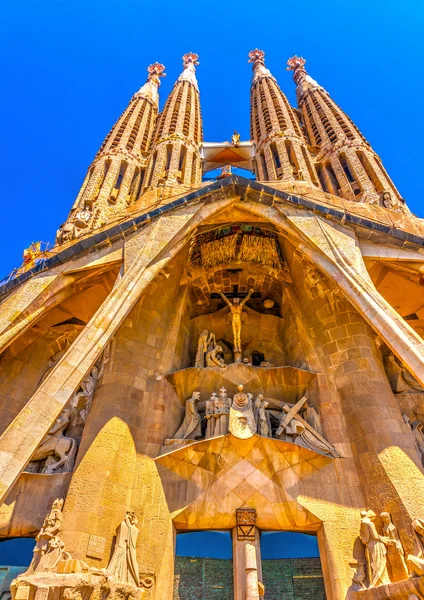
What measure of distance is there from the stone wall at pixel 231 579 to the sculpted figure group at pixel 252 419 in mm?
2098

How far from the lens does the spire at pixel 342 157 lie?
1877 centimetres

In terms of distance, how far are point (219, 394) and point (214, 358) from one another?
1069 mm

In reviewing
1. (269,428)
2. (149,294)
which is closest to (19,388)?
(149,294)

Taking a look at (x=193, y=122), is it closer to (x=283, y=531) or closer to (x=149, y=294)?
(x=149, y=294)

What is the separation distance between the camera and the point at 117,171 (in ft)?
71.1

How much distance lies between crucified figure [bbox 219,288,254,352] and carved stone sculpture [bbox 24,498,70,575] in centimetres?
547

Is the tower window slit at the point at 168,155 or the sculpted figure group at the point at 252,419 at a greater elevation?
the tower window slit at the point at 168,155

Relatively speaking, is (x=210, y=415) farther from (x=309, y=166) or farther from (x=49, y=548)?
(x=309, y=166)

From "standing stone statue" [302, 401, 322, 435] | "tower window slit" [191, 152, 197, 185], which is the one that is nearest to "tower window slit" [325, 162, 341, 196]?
"tower window slit" [191, 152, 197, 185]

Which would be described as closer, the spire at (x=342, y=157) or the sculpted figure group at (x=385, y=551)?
the sculpted figure group at (x=385, y=551)

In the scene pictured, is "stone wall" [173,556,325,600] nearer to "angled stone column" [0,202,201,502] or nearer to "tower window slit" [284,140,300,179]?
"angled stone column" [0,202,201,502]

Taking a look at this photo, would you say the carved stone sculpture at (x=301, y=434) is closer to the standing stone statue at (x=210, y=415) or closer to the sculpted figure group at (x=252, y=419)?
the sculpted figure group at (x=252, y=419)

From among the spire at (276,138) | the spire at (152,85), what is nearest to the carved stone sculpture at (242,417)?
the spire at (276,138)

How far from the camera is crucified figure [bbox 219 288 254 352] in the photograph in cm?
1101
